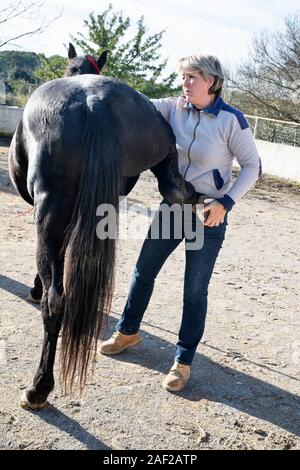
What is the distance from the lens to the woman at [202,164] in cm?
244

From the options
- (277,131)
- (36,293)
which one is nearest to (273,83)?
(277,131)

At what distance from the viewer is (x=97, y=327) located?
7.23 ft

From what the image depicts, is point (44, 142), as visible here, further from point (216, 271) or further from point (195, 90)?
point (216, 271)

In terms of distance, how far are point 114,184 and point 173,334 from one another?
165 centimetres

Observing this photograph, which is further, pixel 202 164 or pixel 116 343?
pixel 116 343

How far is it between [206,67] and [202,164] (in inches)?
19.9

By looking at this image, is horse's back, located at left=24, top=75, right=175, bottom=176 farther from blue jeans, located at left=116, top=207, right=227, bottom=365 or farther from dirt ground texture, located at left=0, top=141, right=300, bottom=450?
dirt ground texture, located at left=0, top=141, right=300, bottom=450

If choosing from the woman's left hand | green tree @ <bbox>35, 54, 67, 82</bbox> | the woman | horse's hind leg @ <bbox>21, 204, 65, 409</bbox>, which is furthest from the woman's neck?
green tree @ <bbox>35, 54, 67, 82</bbox>

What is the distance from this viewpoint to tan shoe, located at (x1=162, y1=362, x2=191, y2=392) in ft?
8.84

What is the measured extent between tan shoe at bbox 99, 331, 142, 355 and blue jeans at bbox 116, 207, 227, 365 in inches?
1.5

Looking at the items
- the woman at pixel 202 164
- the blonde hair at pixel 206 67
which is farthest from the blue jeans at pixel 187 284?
the blonde hair at pixel 206 67

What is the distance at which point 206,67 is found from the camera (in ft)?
7.67

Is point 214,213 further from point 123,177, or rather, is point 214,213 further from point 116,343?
point 116,343

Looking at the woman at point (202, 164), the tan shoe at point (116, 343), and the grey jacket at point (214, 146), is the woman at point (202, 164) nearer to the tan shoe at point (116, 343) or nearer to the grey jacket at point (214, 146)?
the grey jacket at point (214, 146)
